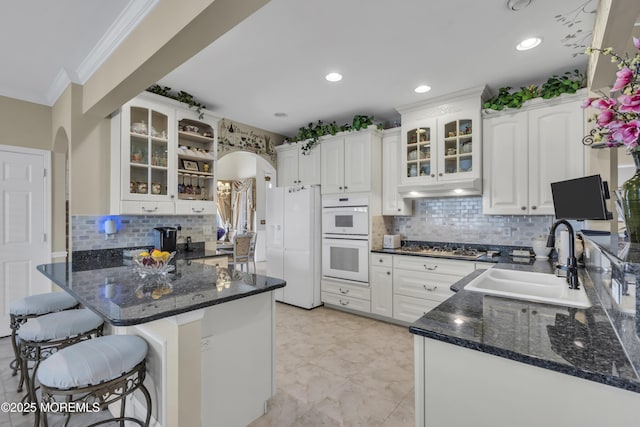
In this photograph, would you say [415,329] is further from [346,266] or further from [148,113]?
[148,113]

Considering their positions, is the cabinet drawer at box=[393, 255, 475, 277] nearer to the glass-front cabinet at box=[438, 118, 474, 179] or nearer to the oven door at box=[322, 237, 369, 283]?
the oven door at box=[322, 237, 369, 283]

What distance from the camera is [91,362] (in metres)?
1.34

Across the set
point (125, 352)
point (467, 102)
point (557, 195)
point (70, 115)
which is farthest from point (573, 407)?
point (70, 115)

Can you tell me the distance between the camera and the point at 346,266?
3967mm

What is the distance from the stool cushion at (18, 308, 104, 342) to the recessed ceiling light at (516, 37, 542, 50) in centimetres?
355

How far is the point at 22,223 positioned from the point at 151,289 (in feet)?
8.83

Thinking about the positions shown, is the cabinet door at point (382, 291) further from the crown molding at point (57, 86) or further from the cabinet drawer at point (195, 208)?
the crown molding at point (57, 86)

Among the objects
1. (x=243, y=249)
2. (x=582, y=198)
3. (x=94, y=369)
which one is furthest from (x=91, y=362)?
(x=243, y=249)

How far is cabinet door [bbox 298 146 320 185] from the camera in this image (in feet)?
14.1

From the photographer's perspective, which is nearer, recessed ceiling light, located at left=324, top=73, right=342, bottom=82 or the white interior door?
recessed ceiling light, located at left=324, top=73, right=342, bottom=82

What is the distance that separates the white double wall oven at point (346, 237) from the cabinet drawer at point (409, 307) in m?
0.46

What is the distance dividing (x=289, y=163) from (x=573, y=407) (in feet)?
13.6

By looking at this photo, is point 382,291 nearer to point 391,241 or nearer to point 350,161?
point 391,241

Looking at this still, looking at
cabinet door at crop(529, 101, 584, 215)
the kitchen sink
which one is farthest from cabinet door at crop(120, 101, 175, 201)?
cabinet door at crop(529, 101, 584, 215)
